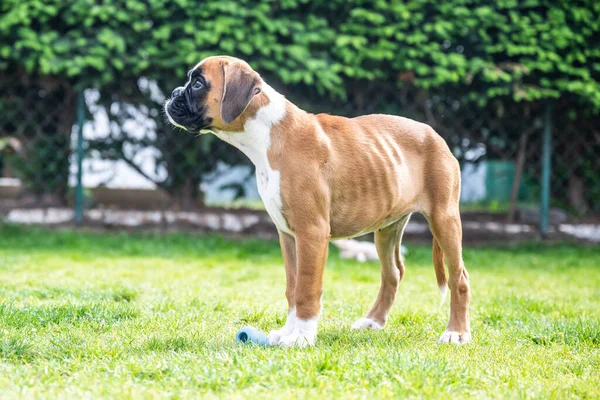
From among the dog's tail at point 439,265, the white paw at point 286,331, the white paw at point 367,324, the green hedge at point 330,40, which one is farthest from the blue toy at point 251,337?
the green hedge at point 330,40

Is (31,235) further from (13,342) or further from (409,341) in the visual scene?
(409,341)

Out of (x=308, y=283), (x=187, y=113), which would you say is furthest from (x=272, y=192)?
(x=187, y=113)

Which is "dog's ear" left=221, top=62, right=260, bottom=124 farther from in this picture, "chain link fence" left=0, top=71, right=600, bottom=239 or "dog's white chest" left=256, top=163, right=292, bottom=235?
"chain link fence" left=0, top=71, right=600, bottom=239

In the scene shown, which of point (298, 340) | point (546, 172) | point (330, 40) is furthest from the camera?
point (546, 172)

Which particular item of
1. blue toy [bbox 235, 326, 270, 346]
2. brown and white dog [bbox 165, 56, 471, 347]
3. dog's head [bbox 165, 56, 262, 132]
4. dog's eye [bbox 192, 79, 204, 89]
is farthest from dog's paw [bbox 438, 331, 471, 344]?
dog's eye [bbox 192, 79, 204, 89]

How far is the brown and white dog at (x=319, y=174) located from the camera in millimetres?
3797

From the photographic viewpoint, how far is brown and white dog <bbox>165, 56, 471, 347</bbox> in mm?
3797

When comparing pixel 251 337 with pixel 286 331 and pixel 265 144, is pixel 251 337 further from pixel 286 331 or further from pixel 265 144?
pixel 265 144

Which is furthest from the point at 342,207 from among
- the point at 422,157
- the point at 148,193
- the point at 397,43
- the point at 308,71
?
the point at 148,193

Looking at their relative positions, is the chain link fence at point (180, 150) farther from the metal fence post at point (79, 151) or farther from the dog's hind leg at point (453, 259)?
the dog's hind leg at point (453, 259)

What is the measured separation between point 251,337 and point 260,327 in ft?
2.29

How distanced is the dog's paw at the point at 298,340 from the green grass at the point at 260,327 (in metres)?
0.12

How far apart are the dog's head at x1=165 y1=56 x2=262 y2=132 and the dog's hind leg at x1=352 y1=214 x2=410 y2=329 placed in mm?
1258

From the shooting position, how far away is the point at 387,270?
14.8 feet
